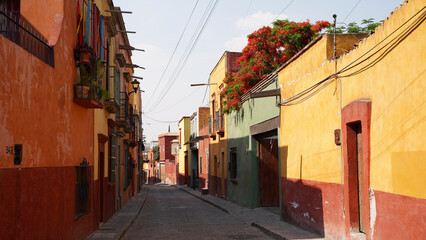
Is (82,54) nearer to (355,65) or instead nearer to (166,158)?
(355,65)

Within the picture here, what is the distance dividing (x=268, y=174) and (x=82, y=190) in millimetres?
8564

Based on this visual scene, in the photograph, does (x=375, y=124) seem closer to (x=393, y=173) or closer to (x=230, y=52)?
(x=393, y=173)

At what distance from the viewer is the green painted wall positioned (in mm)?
16297

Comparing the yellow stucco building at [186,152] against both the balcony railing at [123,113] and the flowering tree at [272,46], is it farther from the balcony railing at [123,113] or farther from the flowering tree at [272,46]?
the flowering tree at [272,46]

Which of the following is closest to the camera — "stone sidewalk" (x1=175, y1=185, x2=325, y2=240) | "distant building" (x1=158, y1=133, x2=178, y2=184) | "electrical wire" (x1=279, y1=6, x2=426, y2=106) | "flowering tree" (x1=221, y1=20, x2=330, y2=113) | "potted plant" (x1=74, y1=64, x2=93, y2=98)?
"electrical wire" (x1=279, y1=6, x2=426, y2=106)

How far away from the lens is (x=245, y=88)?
1978 cm

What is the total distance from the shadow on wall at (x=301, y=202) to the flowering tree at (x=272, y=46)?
5.70 meters

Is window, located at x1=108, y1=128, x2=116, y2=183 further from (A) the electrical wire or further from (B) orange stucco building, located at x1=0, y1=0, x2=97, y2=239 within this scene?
(A) the electrical wire

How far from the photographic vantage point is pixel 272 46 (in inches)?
738

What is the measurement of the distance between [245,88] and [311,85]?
27.6ft

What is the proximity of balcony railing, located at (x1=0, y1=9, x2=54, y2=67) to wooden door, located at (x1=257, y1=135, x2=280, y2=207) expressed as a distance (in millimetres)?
10705

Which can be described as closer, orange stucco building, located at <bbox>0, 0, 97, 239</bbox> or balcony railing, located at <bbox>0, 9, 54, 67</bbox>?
orange stucco building, located at <bbox>0, 0, 97, 239</bbox>

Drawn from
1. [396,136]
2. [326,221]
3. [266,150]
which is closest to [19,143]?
[396,136]

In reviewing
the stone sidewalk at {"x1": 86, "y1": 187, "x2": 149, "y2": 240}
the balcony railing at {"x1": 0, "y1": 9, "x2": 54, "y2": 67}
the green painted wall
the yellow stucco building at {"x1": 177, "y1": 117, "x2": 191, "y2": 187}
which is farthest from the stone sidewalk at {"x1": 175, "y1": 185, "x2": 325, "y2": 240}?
the yellow stucco building at {"x1": 177, "y1": 117, "x2": 191, "y2": 187}
